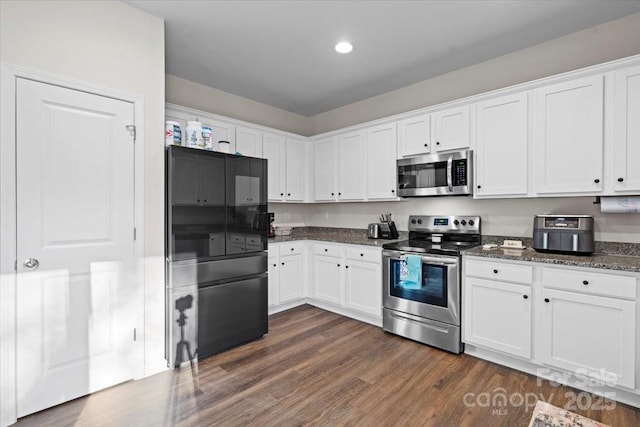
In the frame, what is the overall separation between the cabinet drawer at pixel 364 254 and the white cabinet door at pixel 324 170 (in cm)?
97

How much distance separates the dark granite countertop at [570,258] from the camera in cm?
205

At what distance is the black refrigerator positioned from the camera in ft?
8.33

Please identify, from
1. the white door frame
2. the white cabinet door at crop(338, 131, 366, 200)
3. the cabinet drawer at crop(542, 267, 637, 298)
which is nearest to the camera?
the white door frame

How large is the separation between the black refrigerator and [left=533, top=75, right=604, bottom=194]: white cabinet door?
253cm

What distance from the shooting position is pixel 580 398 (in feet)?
6.99

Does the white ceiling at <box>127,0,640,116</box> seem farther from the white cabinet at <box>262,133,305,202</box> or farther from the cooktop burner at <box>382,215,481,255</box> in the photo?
the cooktop burner at <box>382,215,481,255</box>

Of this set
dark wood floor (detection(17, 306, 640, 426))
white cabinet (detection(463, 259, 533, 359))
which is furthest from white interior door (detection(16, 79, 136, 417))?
white cabinet (detection(463, 259, 533, 359))

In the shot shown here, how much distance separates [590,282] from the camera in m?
2.13

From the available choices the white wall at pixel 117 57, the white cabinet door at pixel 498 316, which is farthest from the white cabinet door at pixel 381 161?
the white wall at pixel 117 57

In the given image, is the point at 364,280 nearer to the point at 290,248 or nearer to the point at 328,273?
the point at 328,273

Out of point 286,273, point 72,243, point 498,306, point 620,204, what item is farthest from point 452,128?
point 72,243

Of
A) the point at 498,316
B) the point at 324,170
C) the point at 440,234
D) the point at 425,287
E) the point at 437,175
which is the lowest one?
the point at 498,316

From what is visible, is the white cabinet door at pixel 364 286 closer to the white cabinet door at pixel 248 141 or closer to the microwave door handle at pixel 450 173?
the microwave door handle at pixel 450 173

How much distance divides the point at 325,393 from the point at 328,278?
174cm
